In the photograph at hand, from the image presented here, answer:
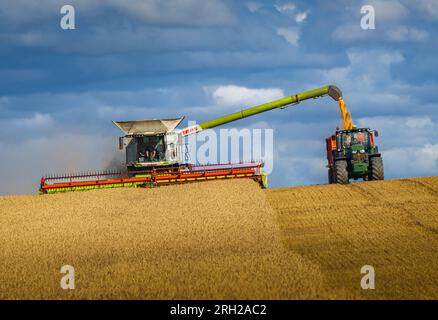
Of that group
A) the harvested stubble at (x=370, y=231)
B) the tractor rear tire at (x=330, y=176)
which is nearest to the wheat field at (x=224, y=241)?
the harvested stubble at (x=370, y=231)

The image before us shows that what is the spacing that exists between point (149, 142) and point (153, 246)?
11.9 metres

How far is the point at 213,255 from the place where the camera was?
14914mm

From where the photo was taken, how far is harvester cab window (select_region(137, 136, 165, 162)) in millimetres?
28297

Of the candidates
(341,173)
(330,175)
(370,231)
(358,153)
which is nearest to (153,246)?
(370,231)

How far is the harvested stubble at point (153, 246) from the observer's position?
463 inches

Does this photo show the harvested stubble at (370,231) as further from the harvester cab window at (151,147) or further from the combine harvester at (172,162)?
the harvester cab window at (151,147)

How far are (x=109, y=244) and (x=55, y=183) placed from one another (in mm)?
9575

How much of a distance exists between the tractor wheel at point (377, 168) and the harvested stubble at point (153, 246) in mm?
4792

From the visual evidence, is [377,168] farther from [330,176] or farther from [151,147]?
[151,147]

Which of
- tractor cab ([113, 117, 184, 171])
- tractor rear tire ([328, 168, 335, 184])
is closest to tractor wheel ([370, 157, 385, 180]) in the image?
tractor rear tire ([328, 168, 335, 184])

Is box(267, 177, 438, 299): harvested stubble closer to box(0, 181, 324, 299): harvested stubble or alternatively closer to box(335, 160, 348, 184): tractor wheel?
box(0, 181, 324, 299): harvested stubble

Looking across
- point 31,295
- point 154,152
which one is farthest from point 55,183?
point 31,295

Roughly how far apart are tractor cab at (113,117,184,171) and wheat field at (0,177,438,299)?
2736mm

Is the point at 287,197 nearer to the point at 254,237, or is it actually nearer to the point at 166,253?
the point at 254,237
